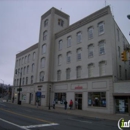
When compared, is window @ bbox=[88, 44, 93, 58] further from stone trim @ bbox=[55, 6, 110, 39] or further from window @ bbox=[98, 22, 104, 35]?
stone trim @ bbox=[55, 6, 110, 39]

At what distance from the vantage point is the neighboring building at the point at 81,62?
25.4 m

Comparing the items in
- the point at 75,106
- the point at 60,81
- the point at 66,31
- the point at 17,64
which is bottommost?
the point at 75,106

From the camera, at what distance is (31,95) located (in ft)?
144

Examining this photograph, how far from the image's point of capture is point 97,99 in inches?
1016

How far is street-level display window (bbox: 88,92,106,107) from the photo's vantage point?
976 inches

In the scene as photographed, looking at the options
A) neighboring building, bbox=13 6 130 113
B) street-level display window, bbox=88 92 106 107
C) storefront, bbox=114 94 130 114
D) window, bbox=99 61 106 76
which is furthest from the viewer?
window, bbox=99 61 106 76

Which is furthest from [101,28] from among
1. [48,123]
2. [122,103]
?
[48,123]

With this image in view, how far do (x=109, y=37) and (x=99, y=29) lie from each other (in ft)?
10.3

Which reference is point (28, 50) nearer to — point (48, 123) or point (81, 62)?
point (81, 62)

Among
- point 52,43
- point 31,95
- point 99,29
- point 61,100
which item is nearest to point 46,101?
point 61,100

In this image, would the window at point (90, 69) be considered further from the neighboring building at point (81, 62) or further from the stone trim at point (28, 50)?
the stone trim at point (28, 50)

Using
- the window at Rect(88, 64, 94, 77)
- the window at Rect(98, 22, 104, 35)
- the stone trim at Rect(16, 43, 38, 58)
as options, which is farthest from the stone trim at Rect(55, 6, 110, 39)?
the stone trim at Rect(16, 43, 38, 58)

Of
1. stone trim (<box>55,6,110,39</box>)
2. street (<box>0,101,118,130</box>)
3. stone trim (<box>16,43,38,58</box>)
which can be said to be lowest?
street (<box>0,101,118,130</box>)

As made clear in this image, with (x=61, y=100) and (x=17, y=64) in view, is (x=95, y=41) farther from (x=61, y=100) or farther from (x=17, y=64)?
(x=17, y=64)
